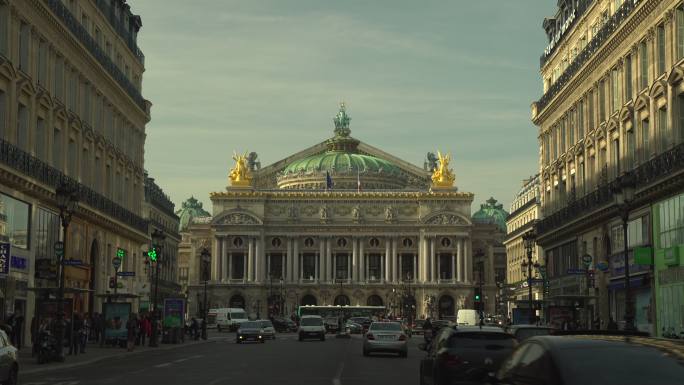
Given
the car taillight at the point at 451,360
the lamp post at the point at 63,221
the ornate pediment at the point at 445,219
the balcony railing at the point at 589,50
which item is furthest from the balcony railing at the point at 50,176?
the ornate pediment at the point at 445,219

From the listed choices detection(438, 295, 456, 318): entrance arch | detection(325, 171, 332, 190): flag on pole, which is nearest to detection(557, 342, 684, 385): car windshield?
detection(438, 295, 456, 318): entrance arch

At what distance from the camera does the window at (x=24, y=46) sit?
154ft

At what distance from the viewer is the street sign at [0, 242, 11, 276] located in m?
44.0

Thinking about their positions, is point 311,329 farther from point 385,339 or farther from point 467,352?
point 467,352

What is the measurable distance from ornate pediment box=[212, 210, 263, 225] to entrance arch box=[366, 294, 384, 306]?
21534 millimetres

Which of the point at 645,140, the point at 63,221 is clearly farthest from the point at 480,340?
the point at 645,140

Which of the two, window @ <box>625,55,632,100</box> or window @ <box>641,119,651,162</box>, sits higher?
window @ <box>625,55,632,100</box>

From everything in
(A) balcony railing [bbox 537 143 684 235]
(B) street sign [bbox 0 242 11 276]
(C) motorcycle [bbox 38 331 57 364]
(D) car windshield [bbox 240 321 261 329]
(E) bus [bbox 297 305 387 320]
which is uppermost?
(A) balcony railing [bbox 537 143 684 235]

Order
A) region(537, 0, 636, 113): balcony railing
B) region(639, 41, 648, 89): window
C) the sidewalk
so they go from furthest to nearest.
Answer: region(537, 0, 636, 113): balcony railing < region(639, 41, 648, 89): window < the sidewalk

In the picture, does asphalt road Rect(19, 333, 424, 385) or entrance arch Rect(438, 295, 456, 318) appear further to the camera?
entrance arch Rect(438, 295, 456, 318)

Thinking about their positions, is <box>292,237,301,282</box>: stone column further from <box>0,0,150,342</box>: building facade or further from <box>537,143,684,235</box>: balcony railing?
<box>537,143,684,235</box>: balcony railing

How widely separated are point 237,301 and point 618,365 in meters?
164

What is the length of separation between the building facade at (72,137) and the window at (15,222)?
5cm

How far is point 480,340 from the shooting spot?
22.7m
